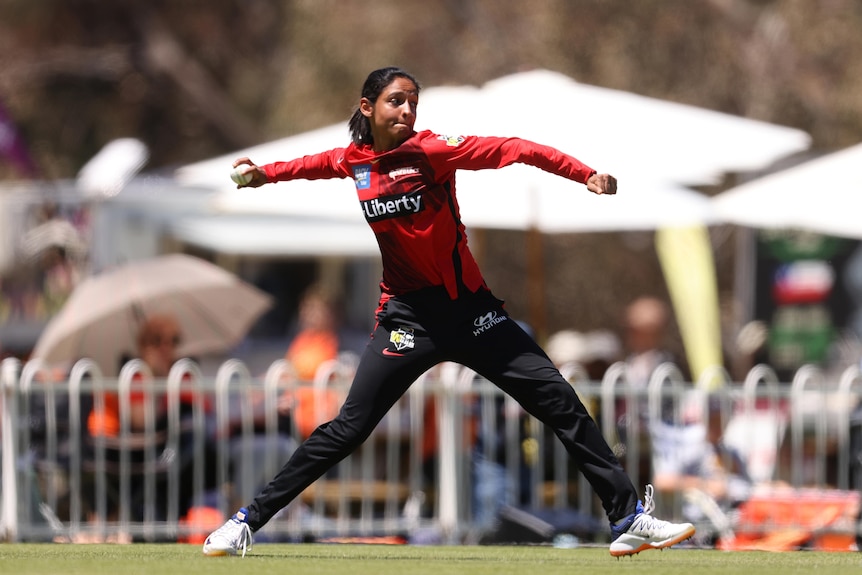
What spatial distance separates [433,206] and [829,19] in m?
13.5

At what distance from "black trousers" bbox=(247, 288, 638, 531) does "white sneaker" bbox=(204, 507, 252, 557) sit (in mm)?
396

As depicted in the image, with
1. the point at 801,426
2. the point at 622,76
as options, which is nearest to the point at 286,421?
the point at 801,426

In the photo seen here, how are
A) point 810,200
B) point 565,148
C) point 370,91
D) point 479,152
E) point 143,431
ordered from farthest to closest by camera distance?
point 810,200 → point 565,148 → point 143,431 → point 370,91 → point 479,152

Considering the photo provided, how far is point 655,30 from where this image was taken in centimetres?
2084

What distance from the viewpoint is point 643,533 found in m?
7.60

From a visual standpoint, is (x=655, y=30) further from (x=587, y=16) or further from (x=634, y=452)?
(x=634, y=452)

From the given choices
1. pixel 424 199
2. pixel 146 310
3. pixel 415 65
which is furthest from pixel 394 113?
pixel 415 65

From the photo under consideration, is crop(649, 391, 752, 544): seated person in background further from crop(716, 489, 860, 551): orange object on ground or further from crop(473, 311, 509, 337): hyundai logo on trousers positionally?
crop(473, 311, 509, 337): hyundai logo on trousers

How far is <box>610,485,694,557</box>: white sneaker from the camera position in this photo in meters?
7.57

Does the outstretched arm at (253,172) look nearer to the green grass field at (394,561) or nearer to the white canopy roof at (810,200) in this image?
the green grass field at (394,561)

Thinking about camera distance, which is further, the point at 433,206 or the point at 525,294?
the point at 525,294

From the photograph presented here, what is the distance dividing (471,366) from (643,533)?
978 millimetres

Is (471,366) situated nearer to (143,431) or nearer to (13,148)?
(143,431)

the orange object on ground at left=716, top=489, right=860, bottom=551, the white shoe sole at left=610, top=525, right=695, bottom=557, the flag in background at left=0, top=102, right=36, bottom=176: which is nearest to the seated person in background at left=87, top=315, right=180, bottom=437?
the orange object on ground at left=716, top=489, right=860, bottom=551
